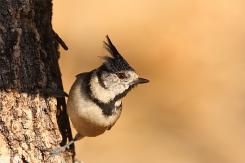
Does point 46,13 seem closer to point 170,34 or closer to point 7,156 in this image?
point 7,156

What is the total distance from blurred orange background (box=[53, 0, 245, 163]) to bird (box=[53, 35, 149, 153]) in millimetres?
3885

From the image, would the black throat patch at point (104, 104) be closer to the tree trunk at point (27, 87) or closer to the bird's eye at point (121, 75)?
the bird's eye at point (121, 75)

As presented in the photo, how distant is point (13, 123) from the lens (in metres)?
4.71

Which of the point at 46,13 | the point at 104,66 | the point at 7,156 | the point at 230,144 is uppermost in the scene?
the point at 46,13

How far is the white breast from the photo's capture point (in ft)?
18.2

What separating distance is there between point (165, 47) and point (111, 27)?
3.20ft

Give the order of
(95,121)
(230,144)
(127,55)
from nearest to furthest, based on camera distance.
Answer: (95,121) → (230,144) → (127,55)

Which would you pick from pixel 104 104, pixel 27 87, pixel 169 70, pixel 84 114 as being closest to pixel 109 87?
pixel 104 104

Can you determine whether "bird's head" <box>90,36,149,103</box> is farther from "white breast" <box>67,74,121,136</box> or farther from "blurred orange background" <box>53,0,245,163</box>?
"blurred orange background" <box>53,0,245,163</box>

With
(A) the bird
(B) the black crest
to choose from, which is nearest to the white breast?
(A) the bird

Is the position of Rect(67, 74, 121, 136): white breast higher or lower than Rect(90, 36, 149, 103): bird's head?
lower

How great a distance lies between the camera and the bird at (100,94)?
562cm

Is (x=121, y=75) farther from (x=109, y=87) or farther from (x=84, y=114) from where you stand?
(x=84, y=114)

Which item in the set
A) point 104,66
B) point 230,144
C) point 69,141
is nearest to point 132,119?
point 230,144
